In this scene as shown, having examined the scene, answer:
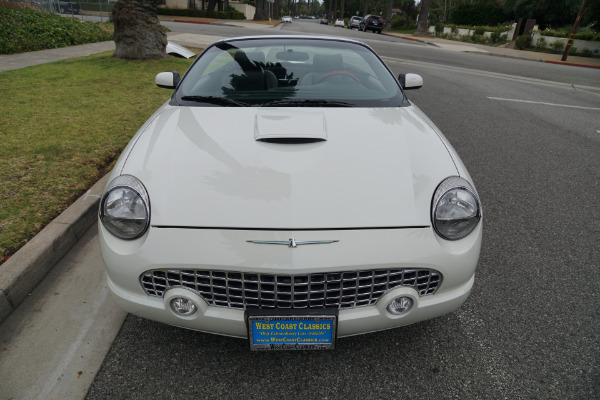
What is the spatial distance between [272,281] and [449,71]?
1270 cm

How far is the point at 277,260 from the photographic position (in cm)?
162

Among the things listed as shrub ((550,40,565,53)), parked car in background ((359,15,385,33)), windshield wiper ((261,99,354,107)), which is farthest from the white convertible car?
parked car in background ((359,15,385,33))

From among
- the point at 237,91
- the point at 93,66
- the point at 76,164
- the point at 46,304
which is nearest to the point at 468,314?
the point at 237,91

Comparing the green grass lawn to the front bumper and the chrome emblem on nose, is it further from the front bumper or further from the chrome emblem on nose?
the chrome emblem on nose

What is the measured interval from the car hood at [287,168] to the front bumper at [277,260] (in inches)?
2.2

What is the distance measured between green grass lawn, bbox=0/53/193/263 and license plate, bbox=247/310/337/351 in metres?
1.82

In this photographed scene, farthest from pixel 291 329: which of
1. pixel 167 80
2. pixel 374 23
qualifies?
pixel 374 23

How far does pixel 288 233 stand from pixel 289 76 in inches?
64.2

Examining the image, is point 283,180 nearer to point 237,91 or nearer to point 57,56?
point 237,91

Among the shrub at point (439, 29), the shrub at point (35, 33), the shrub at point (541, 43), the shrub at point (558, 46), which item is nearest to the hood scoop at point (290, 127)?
the shrub at point (35, 33)

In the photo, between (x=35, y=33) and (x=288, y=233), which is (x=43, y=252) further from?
(x=35, y=33)

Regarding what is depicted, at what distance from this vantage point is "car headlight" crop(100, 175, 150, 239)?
174 cm

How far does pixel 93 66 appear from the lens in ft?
27.8

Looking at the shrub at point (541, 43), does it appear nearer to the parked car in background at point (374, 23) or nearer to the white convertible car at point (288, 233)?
the parked car in background at point (374, 23)
